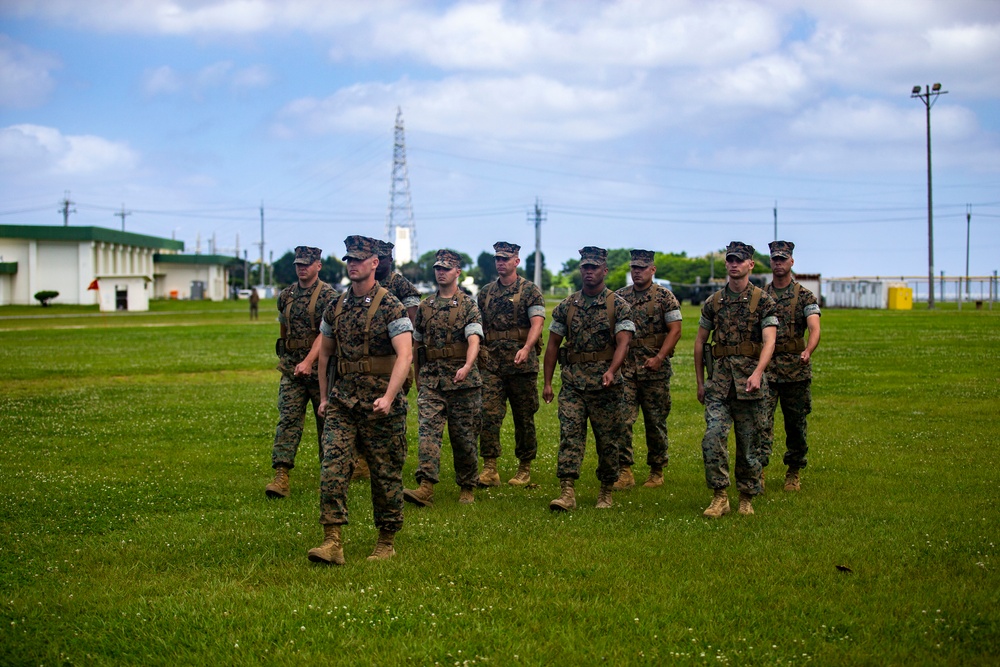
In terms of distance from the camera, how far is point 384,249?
1034 centimetres

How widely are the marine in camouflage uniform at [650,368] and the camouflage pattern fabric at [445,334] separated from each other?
69.7 inches

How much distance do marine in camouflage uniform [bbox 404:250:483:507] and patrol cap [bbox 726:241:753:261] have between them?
2485mm

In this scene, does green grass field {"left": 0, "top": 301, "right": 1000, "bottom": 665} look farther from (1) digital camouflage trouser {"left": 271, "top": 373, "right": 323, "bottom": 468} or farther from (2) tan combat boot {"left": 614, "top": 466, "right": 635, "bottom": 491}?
(1) digital camouflage trouser {"left": 271, "top": 373, "right": 323, "bottom": 468}

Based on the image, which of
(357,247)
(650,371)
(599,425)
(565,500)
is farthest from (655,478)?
(357,247)

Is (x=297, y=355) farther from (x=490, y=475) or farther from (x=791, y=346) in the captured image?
(x=791, y=346)

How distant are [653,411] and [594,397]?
1636mm

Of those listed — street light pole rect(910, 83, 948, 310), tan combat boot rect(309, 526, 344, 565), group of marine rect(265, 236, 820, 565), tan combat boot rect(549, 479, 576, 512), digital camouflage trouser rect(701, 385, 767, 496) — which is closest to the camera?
tan combat boot rect(309, 526, 344, 565)

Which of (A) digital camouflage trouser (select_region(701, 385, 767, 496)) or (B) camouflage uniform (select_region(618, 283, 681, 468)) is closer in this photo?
(A) digital camouflage trouser (select_region(701, 385, 767, 496))

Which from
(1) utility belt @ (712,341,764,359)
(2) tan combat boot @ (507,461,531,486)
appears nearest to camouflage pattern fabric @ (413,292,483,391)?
(2) tan combat boot @ (507,461,531,486)

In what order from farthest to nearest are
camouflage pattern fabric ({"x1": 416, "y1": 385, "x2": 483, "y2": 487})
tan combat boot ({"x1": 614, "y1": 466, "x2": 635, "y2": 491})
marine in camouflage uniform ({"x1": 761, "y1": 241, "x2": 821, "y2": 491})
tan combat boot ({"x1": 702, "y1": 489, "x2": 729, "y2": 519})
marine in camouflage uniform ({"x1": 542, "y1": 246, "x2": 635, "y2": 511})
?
tan combat boot ({"x1": 614, "y1": 466, "x2": 635, "y2": 491}), marine in camouflage uniform ({"x1": 761, "y1": 241, "x2": 821, "y2": 491}), camouflage pattern fabric ({"x1": 416, "y1": 385, "x2": 483, "y2": 487}), marine in camouflage uniform ({"x1": 542, "y1": 246, "x2": 635, "y2": 511}), tan combat boot ({"x1": 702, "y1": 489, "x2": 729, "y2": 519})

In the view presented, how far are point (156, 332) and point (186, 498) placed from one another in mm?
36307

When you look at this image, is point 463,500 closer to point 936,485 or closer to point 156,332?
Answer: point 936,485

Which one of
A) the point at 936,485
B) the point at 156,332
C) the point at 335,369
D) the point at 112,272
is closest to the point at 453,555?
the point at 335,369

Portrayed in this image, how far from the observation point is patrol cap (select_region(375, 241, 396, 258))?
33.2 ft
